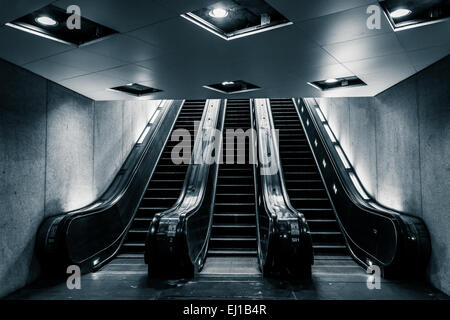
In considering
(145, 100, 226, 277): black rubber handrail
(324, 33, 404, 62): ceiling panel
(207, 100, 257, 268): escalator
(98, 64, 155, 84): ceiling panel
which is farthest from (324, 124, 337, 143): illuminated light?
(98, 64, 155, 84): ceiling panel

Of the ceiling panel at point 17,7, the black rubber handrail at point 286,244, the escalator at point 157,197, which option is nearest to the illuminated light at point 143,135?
the escalator at point 157,197

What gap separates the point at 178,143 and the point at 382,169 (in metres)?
5.39

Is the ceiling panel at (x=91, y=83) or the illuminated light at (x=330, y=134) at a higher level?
the ceiling panel at (x=91, y=83)

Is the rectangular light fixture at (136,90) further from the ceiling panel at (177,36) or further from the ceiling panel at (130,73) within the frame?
the ceiling panel at (177,36)

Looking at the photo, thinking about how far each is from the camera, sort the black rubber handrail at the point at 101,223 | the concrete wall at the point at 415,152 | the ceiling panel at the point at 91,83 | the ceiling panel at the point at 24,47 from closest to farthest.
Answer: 1. the ceiling panel at the point at 24,47
2. the concrete wall at the point at 415,152
3. the black rubber handrail at the point at 101,223
4. the ceiling panel at the point at 91,83

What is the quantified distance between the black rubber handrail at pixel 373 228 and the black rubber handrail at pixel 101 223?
155 inches

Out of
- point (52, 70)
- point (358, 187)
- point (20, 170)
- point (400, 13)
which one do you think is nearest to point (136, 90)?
point (52, 70)

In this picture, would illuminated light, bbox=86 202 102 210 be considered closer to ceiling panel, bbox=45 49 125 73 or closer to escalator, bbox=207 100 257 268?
escalator, bbox=207 100 257 268

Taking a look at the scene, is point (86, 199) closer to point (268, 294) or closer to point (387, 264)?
point (268, 294)

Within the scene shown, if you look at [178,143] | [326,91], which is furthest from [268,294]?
[178,143]

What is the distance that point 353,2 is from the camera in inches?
102

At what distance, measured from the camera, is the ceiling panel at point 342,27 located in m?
2.84

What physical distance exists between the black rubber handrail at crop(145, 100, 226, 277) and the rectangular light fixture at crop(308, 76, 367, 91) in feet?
8.93

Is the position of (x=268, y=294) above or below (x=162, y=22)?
below
